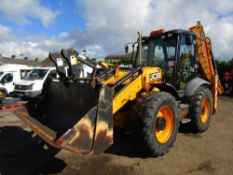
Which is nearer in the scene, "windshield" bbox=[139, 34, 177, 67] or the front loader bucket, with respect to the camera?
the front loader bucket

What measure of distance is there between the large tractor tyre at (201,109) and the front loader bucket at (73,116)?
2.83m

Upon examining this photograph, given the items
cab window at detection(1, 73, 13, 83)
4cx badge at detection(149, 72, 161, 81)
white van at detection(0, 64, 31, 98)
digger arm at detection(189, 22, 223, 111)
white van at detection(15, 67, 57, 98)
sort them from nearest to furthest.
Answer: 4cx badge at detection(149, 72, 161, 81)
digger arm at detection(189, 22, 223, 111)
white van at detection(15, 67, 57, 98)
white van at detection(0, 64, 31, 98)
cab window at detection(1, 73, 13, 83)

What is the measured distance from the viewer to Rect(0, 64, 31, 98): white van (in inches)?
540

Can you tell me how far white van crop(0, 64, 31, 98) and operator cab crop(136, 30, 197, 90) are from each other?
1003 cm

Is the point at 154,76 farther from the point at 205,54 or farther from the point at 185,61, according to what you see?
the point at 205,54

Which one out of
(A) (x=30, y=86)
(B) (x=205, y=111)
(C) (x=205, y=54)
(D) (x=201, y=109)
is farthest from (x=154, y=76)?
(A) (x=30, y=86)

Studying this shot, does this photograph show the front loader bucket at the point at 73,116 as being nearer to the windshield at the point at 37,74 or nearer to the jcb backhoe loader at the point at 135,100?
the jcb backhoe loader at the point at 135,100

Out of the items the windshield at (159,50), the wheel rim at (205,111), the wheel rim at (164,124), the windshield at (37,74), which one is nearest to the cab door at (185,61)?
the windshield at (159,50)

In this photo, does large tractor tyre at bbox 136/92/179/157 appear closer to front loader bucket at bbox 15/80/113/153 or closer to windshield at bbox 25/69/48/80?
front loader bucket at bbox 15/80/113/153

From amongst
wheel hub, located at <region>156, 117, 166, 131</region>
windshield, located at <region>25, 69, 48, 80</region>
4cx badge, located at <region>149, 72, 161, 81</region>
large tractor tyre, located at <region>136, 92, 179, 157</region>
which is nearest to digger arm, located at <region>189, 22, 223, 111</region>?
4cx badge, located at <region>149, 72, 161, 81</region>

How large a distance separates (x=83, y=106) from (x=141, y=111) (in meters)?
1.06

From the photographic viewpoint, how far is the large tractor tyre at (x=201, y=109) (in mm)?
5891

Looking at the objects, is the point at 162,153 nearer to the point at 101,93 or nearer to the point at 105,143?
the point at 105,143

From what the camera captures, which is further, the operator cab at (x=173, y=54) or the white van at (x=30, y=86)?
the white van at (x=30, y=86)
